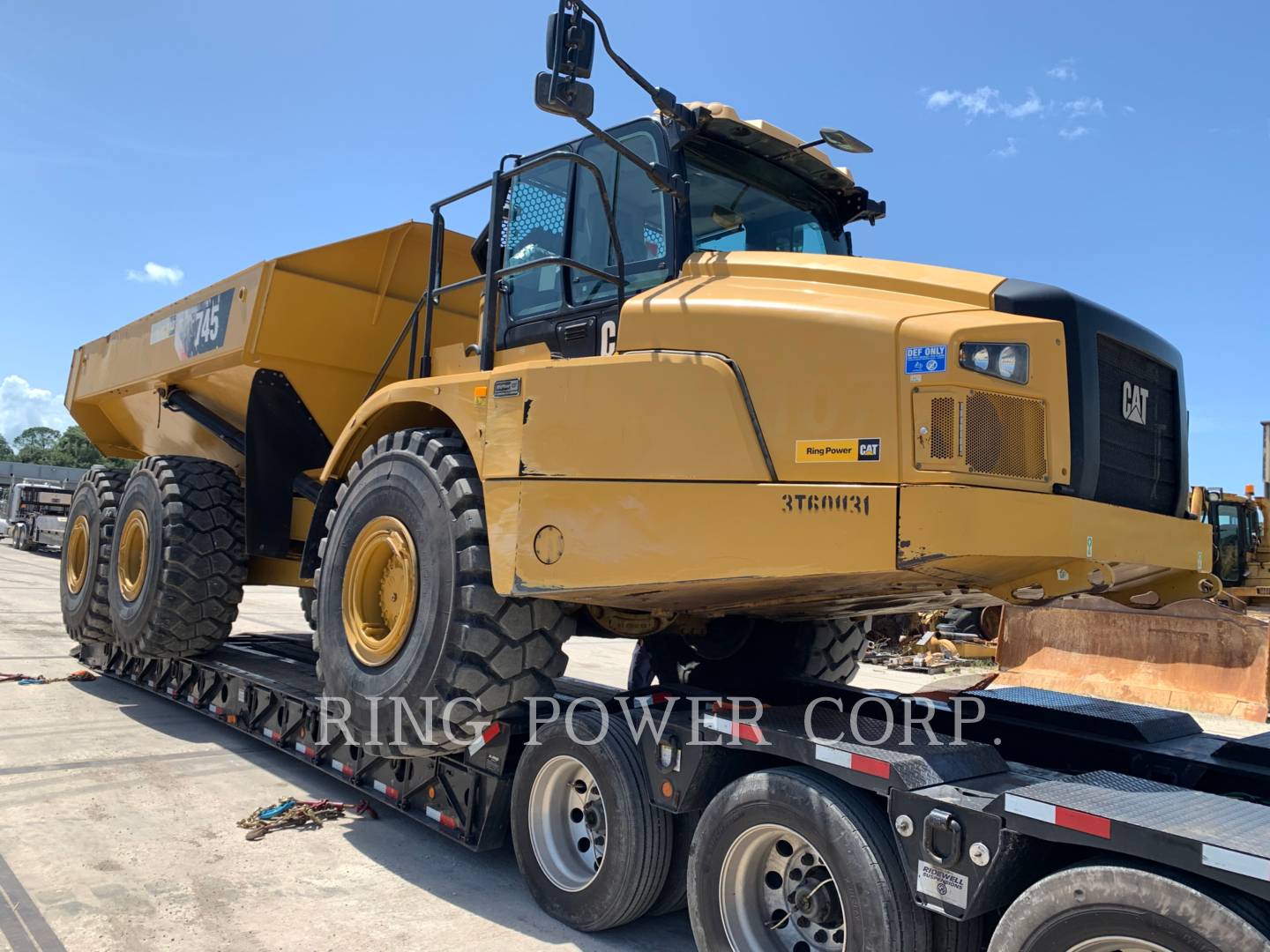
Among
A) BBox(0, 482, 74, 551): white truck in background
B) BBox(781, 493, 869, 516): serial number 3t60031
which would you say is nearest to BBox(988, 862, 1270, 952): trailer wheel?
BBox(781, 493, 869, 516): serial number 3t60031

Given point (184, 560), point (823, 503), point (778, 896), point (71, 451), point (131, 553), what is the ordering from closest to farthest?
point (823, 503)
point (778, 896)
point (184, 560)
point (131, 553)
point (71, 451)

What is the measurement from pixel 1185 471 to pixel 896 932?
2.37 metres

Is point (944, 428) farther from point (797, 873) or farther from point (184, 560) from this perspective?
point (184, 560)

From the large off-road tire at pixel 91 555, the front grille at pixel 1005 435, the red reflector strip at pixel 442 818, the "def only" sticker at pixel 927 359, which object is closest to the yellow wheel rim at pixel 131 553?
the large off-road tire at pixel 91 555

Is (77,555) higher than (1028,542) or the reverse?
the reverse

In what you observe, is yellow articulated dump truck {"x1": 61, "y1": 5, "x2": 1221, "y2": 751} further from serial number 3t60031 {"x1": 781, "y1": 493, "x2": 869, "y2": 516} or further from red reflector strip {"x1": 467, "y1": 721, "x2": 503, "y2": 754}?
red reflector strip {"x1": 467, "y1": 721, "x2": 503, "y2": 754}

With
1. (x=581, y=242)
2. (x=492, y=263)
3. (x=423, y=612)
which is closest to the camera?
(x=423, y=612)

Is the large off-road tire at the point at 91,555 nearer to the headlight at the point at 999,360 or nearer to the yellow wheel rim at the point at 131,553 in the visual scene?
the yellow wheel rim at the point at 131,553

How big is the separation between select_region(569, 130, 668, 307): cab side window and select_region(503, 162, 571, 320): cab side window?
120 mm

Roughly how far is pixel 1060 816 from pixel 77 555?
9135mm

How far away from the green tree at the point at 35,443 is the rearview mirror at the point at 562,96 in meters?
114

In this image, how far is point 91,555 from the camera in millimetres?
8445

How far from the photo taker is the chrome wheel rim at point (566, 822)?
165 inches

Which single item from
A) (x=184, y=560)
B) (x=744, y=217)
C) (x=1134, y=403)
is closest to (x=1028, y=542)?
(x=1134, y=403)
